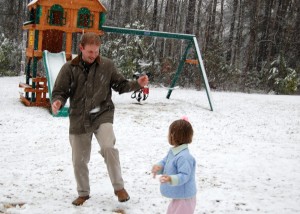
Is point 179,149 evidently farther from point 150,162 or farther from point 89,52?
point 150,162

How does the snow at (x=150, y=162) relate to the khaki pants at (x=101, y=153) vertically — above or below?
below

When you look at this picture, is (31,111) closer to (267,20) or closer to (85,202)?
(85,202)

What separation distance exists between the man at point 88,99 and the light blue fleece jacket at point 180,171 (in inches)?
43.2

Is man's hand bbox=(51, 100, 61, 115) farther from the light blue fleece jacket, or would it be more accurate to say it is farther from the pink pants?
the pink pants

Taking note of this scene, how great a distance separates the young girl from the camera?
2.82 meters

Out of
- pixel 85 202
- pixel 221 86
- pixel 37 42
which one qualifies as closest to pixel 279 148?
pixel 85 202

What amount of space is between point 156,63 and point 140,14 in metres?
6.80

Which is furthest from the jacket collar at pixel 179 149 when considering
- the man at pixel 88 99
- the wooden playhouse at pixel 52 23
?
→ the wooden playhouse at pixel 52 23

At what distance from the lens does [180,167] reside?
9.12ft

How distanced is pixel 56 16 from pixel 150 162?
765 centimetres

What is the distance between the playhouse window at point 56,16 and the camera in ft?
36.7

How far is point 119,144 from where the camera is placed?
7086 mm

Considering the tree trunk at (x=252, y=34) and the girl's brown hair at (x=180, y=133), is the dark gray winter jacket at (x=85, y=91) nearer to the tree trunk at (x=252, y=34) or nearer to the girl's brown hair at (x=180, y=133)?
the girl's brown hair at (x=180, y=133)

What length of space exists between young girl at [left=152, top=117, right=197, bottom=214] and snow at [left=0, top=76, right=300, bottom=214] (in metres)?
1.12
